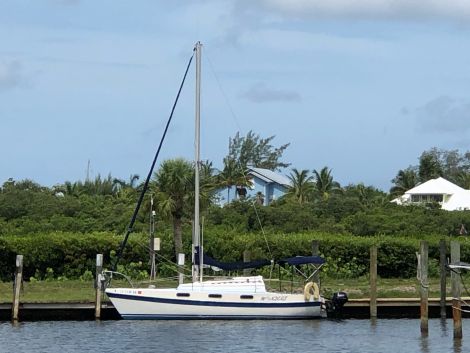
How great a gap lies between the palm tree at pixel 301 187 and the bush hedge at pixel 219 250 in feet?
172

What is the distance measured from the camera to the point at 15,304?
4281cm

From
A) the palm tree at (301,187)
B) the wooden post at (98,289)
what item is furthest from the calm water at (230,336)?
the palm tree at (301,187)

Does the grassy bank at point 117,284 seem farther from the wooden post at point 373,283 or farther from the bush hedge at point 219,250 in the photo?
the wooden post at point 373,283

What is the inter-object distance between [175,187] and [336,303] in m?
13.4

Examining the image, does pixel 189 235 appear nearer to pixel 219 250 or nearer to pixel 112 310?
pixel 219 250

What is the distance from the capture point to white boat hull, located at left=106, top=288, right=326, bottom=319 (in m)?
45.0

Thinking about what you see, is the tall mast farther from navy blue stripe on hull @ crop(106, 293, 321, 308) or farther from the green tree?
the green tree

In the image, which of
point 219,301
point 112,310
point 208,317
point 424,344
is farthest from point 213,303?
point 424,344

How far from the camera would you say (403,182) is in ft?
477

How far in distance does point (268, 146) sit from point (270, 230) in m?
71.8

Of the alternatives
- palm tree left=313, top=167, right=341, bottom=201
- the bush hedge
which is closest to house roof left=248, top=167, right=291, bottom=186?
palm tree left=313, top=167, right=341, bottom=201

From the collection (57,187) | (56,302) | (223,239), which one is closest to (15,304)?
(56,302)

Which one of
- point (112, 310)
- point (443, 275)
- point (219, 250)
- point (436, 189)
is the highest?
point (436, 189)

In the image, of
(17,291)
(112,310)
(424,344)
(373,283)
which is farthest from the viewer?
(112,310)
